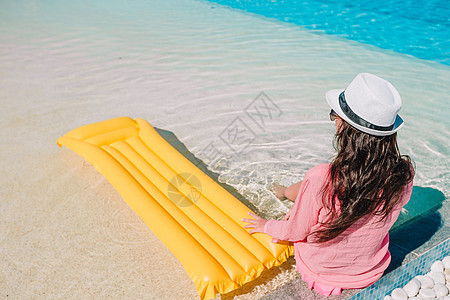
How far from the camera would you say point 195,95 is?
→ 4.15m

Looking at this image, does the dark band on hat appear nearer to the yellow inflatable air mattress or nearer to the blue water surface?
the yellow inflatable air mattress

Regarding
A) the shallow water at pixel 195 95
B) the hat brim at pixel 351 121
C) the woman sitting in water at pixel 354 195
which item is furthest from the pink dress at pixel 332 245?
the shallow water at pixel 195 95

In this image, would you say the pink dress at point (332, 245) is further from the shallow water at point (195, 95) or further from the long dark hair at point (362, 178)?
the shallow water at point (195, 95)

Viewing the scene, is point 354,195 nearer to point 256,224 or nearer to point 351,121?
point 351,121

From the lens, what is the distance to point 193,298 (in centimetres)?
195

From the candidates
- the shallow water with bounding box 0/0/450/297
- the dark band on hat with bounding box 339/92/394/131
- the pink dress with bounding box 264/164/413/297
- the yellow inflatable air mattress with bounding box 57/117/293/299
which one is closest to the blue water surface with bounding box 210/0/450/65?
the shallow water with bounding box 0/0/450/297

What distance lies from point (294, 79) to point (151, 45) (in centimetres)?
226

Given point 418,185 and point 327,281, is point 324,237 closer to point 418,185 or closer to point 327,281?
point 327,281

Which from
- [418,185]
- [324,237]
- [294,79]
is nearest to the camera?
[324,237]

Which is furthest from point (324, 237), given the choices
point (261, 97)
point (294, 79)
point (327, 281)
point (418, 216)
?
point (294, 79)

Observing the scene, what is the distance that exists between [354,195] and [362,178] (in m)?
0.08

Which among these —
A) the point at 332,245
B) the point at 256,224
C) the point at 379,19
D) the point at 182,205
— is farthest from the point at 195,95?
the point at 379,19

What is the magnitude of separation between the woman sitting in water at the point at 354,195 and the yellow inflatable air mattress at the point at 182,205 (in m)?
0.33

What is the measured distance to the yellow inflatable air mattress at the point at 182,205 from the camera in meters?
1.84
